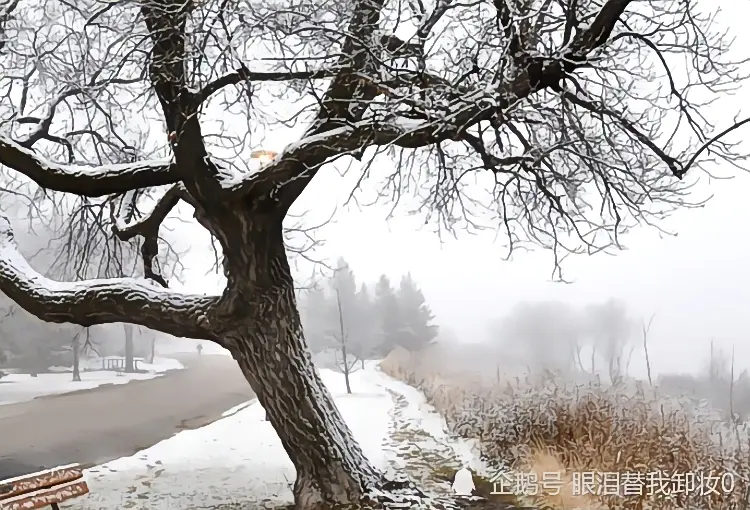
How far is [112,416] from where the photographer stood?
→ 705cm

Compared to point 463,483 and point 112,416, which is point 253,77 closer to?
point 463,483

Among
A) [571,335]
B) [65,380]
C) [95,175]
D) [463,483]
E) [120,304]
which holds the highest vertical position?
[95,175]

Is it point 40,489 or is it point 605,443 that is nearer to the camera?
point 40,489

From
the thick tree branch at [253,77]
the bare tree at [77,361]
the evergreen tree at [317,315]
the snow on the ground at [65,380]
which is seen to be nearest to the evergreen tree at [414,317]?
the evergreen tree at [317,315]

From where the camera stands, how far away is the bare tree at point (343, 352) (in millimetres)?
6160

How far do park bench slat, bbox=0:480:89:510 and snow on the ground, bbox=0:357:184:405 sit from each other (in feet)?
12.2

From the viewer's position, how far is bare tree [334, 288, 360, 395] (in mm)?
6160

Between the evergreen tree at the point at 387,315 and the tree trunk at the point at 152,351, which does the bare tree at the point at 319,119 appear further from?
the tree trunk at the point at 152,351

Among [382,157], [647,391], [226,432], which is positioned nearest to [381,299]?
[382,157]

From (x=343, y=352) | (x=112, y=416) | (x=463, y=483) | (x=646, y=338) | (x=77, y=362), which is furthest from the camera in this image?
(x=77, y=362)

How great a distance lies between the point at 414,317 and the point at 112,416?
3570mm

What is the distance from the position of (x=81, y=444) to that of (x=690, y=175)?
222 inches

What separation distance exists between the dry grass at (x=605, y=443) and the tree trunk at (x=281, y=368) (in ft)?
3.95

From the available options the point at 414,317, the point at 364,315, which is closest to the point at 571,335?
the point at 414,317
